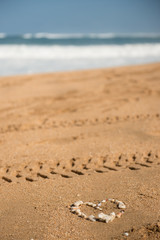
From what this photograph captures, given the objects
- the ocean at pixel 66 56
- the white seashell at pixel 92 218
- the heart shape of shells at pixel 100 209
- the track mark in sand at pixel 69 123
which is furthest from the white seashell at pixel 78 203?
the ocean at pixel 66 56

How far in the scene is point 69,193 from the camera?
2.49 metres

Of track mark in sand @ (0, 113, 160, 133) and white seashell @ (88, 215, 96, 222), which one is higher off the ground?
track mark in sand @ (0, 113, 160, 133)

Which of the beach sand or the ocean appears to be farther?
the ocean

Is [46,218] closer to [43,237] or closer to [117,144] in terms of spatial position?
[43,237]

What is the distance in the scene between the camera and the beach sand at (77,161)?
2.06 meters

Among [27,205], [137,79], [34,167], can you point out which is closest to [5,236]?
[27,205]

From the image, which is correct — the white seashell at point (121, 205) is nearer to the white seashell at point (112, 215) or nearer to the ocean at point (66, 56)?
the white seashell at point (112, 215)

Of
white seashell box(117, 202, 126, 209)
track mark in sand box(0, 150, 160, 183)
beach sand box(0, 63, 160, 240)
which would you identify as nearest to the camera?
beach sand box(0, 63, 160, 240)

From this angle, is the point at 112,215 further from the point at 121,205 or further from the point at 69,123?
the point at 69,123

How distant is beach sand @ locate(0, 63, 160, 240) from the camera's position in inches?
81.0

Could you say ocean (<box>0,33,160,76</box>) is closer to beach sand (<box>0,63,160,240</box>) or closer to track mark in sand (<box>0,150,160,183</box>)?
beach sand (<box>0,63,160,240</box>)

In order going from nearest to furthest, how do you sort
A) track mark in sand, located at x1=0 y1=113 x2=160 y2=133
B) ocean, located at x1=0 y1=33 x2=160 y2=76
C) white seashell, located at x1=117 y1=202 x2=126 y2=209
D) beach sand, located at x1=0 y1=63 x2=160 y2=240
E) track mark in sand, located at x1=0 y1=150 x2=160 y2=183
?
beach sand, located at x1=0 y1=63 x2=160 y2=240
white seashell, located at x1=117 y1=202 x2=126 y2=209
track mark in sand, located at x1=0 y1=150 x2=160 y2=183
track mark in sand, located at x1=0 y1=113 x2=160 y2=133
ocean, located at x1=0 y1=33 x2=160 y2=76

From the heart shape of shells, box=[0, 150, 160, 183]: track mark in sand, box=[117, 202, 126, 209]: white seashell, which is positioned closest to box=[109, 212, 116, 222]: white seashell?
the heart shape of shells

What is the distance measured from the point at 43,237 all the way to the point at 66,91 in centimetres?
472
